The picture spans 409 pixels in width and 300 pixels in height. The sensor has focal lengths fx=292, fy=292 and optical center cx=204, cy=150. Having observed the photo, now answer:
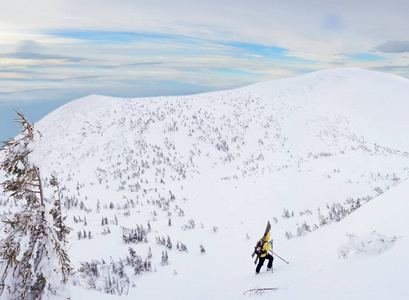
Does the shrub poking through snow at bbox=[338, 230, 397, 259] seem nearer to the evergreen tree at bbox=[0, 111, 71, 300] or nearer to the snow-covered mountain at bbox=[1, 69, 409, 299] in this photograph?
the snow-covered mountain at bbox=[1, 69, 409, 299]

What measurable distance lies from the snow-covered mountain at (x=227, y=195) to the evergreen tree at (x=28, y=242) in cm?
31

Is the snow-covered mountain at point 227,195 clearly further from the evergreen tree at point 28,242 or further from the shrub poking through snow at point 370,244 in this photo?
the evergreen tree at point 28,242

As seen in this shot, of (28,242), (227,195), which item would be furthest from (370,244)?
(227,195)

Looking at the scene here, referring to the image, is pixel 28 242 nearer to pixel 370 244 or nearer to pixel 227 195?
pixel 370 244

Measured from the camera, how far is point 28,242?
3.92m

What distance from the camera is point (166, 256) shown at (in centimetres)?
694

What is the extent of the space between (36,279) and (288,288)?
3.45 m

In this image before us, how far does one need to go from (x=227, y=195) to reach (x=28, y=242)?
10.3 meters

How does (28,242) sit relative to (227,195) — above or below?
above

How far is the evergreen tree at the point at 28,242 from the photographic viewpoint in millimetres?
3836

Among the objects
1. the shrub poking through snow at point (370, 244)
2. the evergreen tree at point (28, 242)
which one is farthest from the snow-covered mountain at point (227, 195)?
the evergreen tree at point (28, 242)

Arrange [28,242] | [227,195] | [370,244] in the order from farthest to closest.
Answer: [227,195] < [370,244] < [28,242]

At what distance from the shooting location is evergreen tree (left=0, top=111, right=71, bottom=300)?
12.6ft

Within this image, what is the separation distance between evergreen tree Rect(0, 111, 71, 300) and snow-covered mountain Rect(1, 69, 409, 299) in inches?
12.2
